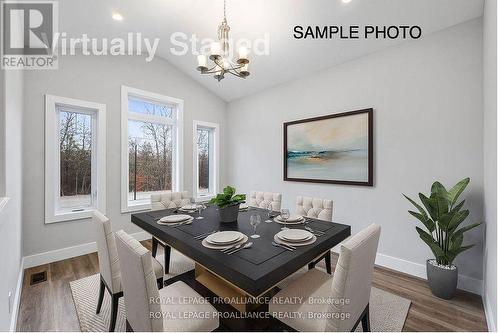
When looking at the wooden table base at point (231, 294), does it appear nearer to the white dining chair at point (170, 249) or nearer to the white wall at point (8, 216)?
the white dining chair at point (170, 249)

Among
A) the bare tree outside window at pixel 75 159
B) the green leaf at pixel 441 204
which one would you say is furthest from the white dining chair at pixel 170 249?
the green leaf at pixel 441 204

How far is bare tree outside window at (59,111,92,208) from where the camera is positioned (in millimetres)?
3236

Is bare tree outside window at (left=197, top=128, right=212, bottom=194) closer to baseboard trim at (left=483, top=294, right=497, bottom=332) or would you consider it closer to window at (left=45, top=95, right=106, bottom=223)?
window at (left=45, top=95, right=106, bottom=223)

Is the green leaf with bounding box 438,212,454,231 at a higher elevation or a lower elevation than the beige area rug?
higher

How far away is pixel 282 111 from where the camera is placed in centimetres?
400

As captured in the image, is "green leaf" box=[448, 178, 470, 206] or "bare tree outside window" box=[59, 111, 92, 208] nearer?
"green leaf" box=[448, 178, 470, 206]

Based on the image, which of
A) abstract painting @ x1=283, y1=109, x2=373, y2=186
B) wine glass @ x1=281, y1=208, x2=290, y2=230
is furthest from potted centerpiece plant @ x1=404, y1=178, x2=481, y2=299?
wine glass @ x1=281, y1=208, x2=290, y2=230

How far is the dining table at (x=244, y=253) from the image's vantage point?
118 cm

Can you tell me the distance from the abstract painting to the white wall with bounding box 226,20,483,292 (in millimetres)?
109

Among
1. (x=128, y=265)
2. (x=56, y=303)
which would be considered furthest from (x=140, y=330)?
(x=56, y=303)

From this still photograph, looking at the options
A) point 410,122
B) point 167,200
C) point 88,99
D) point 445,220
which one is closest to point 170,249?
point 167,200

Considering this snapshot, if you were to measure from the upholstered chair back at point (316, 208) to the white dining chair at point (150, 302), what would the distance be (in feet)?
5.23

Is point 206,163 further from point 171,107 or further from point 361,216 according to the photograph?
point 361,216

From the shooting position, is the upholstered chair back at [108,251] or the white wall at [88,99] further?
the white wall at [88,99]
